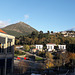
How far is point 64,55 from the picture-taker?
1341 inches

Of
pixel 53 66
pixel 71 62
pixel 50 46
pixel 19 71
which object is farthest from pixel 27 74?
pixel 50 46

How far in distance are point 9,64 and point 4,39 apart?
4.60m

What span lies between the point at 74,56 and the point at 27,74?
1633cm

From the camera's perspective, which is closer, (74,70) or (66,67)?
(74,70)

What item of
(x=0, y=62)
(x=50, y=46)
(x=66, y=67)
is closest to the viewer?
(x=0, y=62)

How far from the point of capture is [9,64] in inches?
846

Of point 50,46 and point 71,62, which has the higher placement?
point 50,46

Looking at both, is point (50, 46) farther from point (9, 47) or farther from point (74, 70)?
point (9, 47)

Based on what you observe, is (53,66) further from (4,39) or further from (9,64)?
(4,39)

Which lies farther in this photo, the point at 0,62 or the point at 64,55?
the point at 64,55

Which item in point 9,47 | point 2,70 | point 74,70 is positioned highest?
point 9,47

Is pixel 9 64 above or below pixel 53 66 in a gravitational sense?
above

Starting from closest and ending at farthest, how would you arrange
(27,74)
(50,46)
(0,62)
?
1. (0,62)
2. (27,74)
3. (50,46)

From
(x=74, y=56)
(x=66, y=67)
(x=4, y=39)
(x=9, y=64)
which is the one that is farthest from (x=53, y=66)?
(x=4, y=39)
